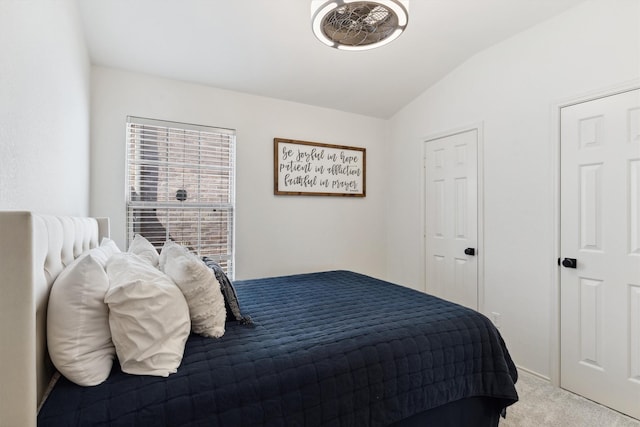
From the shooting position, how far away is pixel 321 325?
163 cm

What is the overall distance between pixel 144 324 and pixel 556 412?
2.55 m

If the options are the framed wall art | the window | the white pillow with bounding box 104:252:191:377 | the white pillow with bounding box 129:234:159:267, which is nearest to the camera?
the white pillow with bounding box 104:252:191:377

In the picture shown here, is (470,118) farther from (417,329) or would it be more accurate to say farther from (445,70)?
(417,329)

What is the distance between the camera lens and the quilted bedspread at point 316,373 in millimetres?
1021

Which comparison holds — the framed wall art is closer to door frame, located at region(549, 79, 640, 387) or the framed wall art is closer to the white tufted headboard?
door frame, located at region(549, 79, 640, 387)

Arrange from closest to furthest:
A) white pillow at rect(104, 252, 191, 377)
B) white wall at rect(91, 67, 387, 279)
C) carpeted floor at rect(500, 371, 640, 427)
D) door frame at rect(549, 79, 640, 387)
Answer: white pillow at rect(104, 252, 191, 377)
carpeted floor at rect(500, 371, 640, 427)
door frame at rect(549, 79, 640, 387)
white wall at rect(91, 67, 387, 279)

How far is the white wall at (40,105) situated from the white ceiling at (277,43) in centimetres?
39

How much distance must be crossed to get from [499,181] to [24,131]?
313 cm

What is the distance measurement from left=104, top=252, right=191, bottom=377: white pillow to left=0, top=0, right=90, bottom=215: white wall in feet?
1.41

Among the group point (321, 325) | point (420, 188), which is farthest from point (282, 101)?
point (321, 325)

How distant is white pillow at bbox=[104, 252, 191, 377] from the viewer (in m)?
1.11

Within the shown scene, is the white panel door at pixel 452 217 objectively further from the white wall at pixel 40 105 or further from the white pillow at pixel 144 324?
the white wall at pixel 40 105

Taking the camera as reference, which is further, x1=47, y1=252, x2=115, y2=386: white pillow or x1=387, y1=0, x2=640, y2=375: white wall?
x1=387, y1=0, x2=640, y2=375: white wall

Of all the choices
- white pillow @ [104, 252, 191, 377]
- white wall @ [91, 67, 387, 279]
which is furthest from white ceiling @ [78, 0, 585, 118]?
white pillow @ [104, 252, 191, 377]
